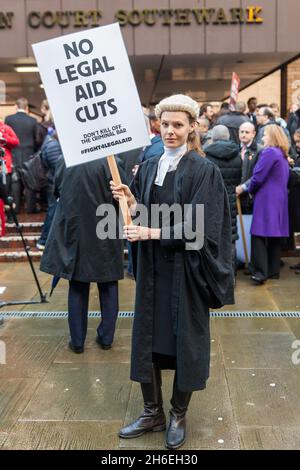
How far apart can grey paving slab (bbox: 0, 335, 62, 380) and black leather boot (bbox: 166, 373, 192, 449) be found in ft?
4.56

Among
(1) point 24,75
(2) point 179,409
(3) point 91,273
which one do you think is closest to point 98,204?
(3) point 91,273

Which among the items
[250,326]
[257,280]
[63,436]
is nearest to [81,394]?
[63,436]

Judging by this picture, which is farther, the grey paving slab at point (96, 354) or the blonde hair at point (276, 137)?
the blonde hair at point (276, 137)

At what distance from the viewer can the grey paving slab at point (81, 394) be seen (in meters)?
3.82

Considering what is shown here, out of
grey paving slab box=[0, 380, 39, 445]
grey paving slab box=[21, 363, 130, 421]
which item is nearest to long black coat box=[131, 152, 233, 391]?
grey paving slab box=[21, 363, 130, 421]

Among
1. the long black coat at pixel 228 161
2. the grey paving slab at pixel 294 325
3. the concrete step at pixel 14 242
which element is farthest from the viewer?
the concrete step at pixel 14 242

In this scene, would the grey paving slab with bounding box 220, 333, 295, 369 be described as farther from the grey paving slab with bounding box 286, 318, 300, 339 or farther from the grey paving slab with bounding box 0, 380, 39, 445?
the grey paving slab with bounding box 0, 380, 39, 445

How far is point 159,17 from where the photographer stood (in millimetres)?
10750

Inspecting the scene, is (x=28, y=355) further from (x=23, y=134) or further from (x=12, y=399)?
(x=23, y=134)

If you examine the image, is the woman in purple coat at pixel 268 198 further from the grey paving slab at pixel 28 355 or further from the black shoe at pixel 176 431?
the black shoe at pixel 176 431

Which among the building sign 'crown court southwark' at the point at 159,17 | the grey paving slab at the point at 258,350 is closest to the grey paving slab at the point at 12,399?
the grey paving slab at the point at 258,350

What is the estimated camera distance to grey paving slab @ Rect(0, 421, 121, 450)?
3.41 m

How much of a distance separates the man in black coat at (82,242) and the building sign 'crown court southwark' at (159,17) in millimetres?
6660
